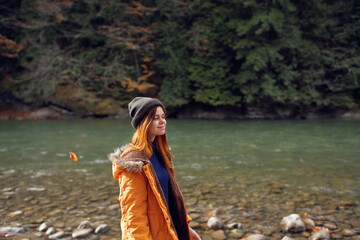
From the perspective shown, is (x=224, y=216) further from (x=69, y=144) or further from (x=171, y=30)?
(x=171, y=30)

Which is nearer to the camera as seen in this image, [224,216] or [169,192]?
[169,192]

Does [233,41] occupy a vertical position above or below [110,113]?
above

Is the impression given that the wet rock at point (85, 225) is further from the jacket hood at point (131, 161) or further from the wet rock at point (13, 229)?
the jacket hood at point (131, 161)

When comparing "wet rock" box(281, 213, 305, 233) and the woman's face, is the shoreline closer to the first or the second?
"wet rock" box(281, 213, 305, 233)

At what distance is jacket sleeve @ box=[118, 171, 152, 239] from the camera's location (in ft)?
6.05

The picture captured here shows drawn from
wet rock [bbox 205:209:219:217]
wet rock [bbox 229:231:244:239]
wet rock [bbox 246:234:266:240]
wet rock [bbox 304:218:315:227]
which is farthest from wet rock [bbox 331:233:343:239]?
wet rock [bbox 205:209:219:217]

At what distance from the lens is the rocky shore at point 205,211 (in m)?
3.64

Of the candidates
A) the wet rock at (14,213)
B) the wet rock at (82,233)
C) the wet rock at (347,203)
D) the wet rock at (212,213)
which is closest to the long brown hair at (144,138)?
the wet rock at (82,233)

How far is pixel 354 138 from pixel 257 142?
11.7ft

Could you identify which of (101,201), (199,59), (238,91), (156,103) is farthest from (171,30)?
(156,103)

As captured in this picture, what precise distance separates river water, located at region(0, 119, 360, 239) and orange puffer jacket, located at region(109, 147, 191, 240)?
2.80m

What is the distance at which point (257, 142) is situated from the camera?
10.8 m

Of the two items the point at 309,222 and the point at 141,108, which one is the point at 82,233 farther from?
the point at 309,222

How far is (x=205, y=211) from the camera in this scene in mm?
4324
